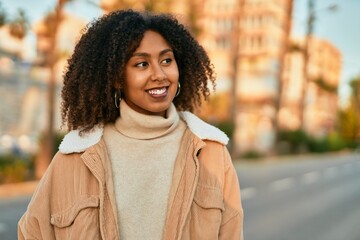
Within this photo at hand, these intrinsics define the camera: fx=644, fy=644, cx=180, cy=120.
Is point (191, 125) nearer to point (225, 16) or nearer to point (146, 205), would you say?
point (146, 205)

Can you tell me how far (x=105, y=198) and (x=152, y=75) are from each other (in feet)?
1.46

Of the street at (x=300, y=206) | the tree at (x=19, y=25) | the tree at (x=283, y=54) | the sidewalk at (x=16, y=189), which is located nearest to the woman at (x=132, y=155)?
the street at (x=300, y=206)

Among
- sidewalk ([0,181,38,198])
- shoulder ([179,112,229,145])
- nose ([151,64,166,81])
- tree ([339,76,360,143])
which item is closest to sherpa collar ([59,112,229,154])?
shoulder ([179,112,229,145])

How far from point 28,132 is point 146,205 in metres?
22.4

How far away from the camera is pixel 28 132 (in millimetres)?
23922

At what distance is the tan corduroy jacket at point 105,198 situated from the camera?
211 cm

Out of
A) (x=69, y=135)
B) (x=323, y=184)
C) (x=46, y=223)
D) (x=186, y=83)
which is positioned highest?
(x=186, y=83)

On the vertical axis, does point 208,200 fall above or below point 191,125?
below

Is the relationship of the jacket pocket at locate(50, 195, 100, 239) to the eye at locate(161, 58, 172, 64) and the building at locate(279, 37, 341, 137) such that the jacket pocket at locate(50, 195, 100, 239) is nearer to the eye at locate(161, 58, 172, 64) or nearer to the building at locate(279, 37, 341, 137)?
the eye at locate(161, 58, 172, 64)

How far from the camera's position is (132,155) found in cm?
225

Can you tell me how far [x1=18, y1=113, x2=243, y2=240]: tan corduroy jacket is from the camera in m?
2.11

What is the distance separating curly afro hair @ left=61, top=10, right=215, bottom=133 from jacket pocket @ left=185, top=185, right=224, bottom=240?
445 mm

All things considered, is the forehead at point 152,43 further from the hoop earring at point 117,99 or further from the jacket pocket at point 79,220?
the jacket pocket at point 79,220

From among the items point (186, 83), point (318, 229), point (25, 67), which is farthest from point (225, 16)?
point (186, 83)
